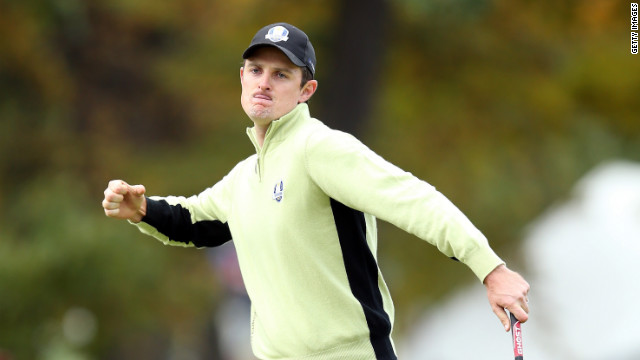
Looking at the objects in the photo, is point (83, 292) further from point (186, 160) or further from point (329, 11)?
point (329, 11)

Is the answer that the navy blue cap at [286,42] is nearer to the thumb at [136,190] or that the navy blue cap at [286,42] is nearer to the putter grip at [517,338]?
the thumb at [136,190]

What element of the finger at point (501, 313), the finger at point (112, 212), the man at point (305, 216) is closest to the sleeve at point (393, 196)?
the man at point (305, 216)

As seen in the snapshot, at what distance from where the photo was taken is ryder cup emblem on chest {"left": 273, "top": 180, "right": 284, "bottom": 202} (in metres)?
5.19

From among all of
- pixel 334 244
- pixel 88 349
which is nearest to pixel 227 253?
pixel 88 349

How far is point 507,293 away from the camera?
458 centimetres

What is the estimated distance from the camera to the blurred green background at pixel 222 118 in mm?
14602

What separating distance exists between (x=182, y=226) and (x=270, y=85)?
988 mm

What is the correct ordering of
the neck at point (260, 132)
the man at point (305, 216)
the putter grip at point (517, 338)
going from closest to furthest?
1. the putter grip at point (517, 338)
2. the man at point (305, 216)
3. the neck at point (260, 132)

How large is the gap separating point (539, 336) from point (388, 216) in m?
10.5

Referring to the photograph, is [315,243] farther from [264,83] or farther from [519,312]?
[519,312]

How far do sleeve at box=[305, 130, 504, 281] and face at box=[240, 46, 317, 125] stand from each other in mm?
289

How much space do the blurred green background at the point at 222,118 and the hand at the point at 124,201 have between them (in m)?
8.41
